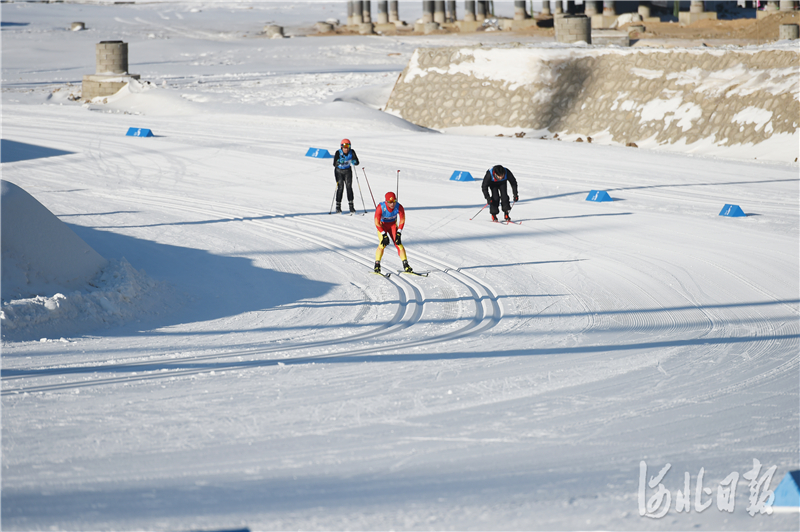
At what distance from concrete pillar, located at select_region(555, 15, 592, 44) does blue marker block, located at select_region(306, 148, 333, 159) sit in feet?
40.5

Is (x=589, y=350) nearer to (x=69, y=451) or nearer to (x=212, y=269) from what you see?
(x=69, y=451)

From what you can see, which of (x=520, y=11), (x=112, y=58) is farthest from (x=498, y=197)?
(x=520, y=11)

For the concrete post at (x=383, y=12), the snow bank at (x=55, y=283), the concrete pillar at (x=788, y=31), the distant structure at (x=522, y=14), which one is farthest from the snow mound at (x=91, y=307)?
the concrete post at (x=383, y=12)

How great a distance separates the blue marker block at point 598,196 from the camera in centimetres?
1537

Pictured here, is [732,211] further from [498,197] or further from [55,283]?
[55,283]

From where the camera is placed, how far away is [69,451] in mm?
5066

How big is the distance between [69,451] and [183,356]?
7.28 feet

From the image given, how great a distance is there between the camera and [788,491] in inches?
179

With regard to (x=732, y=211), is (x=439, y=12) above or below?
above

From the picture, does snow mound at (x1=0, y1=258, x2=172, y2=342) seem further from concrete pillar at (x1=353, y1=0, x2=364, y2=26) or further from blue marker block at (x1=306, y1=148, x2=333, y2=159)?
concrete pillar at (x1=353, y1=0, x2=364, y2=26)

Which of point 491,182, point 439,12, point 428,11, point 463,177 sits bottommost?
point 463,177

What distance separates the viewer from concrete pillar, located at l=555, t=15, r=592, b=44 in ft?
89.1

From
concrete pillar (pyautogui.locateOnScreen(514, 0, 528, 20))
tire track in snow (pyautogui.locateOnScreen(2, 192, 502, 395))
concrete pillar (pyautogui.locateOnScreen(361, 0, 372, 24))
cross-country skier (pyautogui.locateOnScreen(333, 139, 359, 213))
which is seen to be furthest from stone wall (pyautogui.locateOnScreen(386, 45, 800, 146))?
concrete pillar (pyautogui.locateOnScreen(361, 0, 372, 24))

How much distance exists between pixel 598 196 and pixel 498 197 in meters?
2.76
